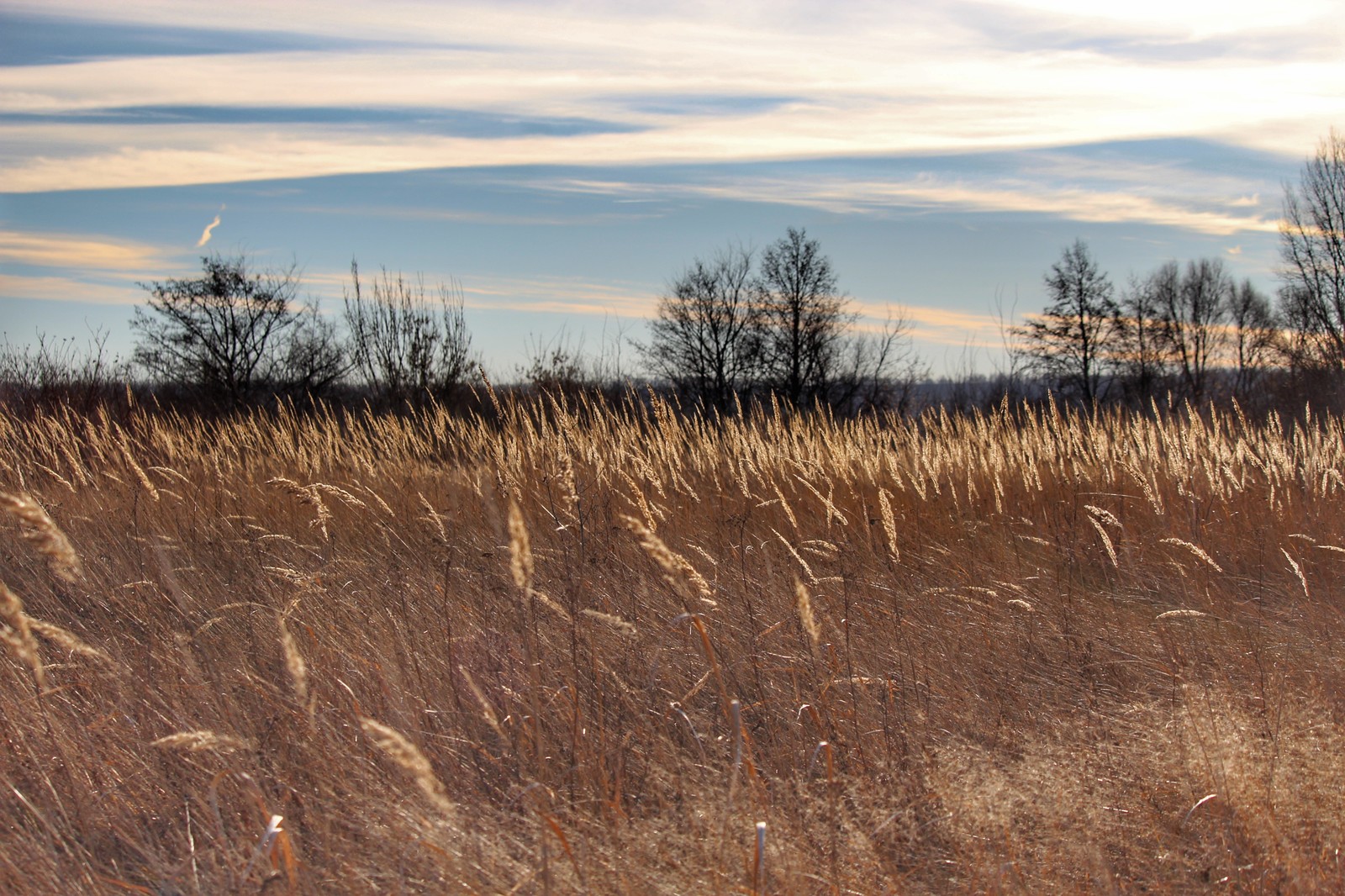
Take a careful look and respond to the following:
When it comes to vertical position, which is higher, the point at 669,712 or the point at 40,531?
the point at 40,531

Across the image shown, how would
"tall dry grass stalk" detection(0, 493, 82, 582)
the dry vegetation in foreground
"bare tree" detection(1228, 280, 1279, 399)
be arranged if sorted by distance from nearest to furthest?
1. "tall dry grass stalk" detection(0, 493, 82, 582)
2. the dry vegetation in foreground
3. "bare tree" detection(1228, 280, 1279, 399)

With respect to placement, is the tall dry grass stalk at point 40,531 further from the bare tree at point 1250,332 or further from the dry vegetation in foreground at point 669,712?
the bare tree at point 1250,332

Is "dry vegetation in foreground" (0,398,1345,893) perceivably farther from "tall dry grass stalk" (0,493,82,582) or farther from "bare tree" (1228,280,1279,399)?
"bare tree" (1228,280,1279,399)

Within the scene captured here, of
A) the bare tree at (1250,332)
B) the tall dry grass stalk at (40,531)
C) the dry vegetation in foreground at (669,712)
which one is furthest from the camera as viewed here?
the bare tree at (1250,332)

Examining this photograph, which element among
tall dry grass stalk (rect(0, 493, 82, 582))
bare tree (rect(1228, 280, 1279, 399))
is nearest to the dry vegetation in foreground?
tall dry grass stalk (rect(0, 493, 82, 582))

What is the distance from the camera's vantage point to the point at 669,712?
2.93 meters

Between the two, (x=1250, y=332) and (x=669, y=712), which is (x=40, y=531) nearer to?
(x=669, y=712)

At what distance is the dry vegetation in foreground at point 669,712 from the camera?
2.09 metres

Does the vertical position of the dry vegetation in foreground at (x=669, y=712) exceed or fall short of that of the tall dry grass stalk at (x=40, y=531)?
it falls short

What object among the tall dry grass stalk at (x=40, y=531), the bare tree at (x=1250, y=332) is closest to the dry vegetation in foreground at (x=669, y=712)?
the tall dry grass stalk at (x=40, y=531)

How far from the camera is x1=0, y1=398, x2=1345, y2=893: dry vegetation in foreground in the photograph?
2.09 metres

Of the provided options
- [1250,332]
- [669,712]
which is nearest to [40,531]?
[669,712]

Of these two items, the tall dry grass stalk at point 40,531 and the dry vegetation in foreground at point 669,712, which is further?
the dry vegetation in foreground at point 669,712

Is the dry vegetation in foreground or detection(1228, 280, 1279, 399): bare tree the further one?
detection(1228, 280, 1279, 399): bare tree
